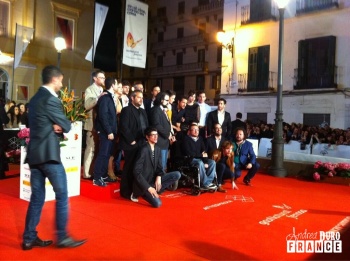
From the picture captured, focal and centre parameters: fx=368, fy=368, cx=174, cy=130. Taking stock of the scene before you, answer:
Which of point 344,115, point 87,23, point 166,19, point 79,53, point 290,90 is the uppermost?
point 166,19

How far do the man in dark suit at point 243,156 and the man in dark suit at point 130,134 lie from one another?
2.44 m

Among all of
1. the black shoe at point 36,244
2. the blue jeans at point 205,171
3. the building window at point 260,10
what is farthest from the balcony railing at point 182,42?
the black shoe at point 36,244

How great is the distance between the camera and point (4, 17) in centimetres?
2002

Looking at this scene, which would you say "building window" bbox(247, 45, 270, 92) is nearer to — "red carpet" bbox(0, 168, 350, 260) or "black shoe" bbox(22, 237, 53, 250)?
"red carpet" bbox(0, 168, 350, 260)

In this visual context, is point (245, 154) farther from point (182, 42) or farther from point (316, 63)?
point (182, 42)

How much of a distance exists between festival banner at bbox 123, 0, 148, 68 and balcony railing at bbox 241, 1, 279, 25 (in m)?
10.0

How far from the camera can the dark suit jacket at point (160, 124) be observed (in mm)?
7027

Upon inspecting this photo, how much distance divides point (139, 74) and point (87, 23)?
788 inches

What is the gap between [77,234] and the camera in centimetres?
448

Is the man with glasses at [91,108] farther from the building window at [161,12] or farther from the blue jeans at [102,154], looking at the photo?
the building window at [161,12]

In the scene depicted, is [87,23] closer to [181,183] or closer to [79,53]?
[79,53]

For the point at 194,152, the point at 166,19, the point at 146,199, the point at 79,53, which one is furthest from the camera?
the point at 166,19

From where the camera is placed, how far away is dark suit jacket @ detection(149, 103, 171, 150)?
7.03 metres

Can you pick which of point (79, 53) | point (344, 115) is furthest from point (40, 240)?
point (79, 53)
